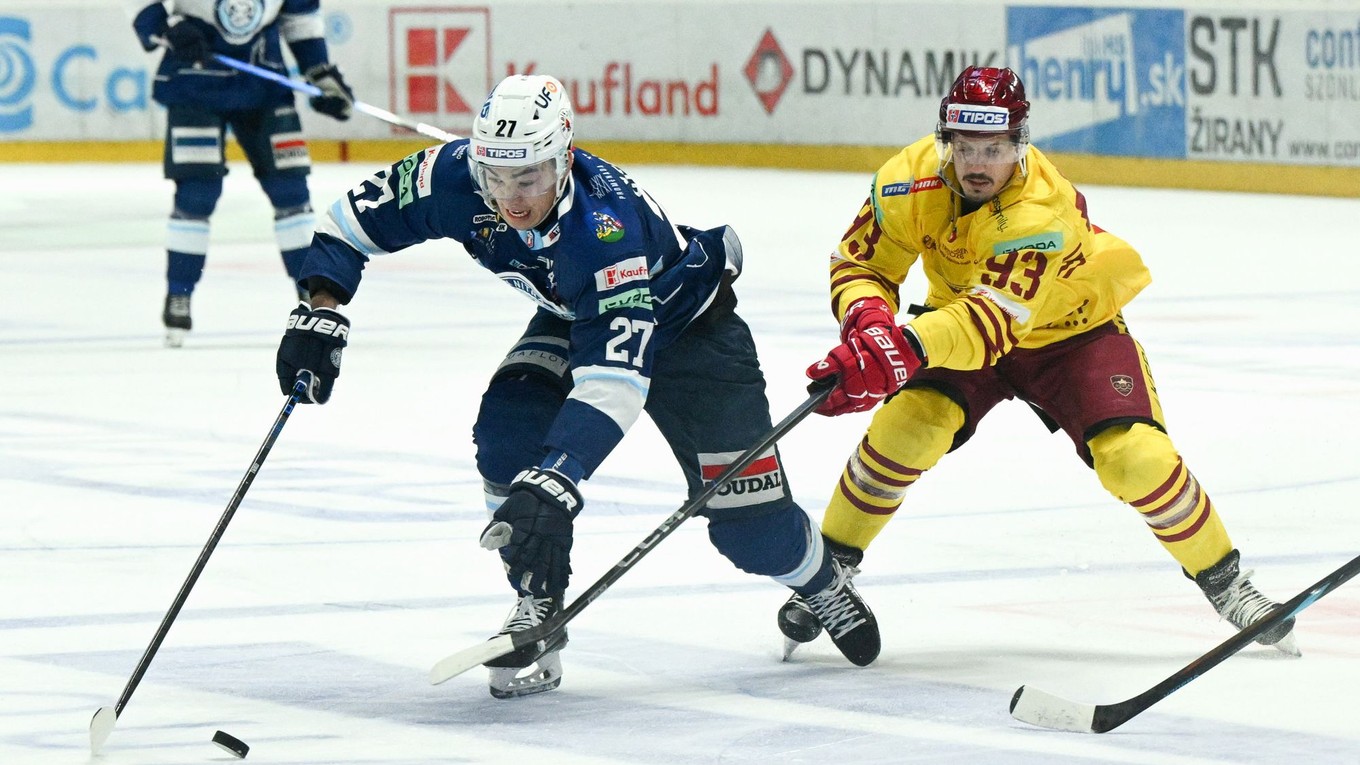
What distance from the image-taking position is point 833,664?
4133 millimetres

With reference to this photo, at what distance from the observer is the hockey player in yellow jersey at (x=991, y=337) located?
159 inches

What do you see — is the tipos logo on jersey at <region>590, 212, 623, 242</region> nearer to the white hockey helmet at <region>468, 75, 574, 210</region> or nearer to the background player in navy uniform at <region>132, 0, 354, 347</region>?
the white hockey helmet at <region>468, 75, 574, 210</region>

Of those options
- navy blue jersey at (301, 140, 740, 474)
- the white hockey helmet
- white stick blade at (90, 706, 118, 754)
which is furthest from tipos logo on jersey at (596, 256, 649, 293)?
white stick blade at (90, 706, 118, 754)

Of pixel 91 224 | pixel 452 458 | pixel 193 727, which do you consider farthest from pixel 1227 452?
pixel 91 224

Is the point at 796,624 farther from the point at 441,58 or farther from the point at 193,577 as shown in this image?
the point at 441,58

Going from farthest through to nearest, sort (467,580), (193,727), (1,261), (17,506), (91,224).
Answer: (91,224) < (1,261) < (17,506) < (467,580) < (193,727)

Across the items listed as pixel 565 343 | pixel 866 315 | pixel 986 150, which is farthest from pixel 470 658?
pixel 986 150

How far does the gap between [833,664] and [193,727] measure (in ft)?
3.88

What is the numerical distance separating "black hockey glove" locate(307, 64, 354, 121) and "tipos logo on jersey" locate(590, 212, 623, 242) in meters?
5.28

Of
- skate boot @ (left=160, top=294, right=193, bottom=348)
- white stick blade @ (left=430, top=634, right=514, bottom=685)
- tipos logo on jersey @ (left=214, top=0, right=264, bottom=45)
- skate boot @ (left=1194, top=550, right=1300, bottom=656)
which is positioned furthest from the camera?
tipos logo on jersey @ (left=214, top=0, right=264, bottom=45)

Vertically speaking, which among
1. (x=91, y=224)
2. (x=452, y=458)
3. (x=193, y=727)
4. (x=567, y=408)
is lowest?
(x=91, y=224)

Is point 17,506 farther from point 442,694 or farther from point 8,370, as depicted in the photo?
point 8,370

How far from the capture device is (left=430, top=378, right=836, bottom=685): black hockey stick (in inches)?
142

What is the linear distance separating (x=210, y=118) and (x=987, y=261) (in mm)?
4930
